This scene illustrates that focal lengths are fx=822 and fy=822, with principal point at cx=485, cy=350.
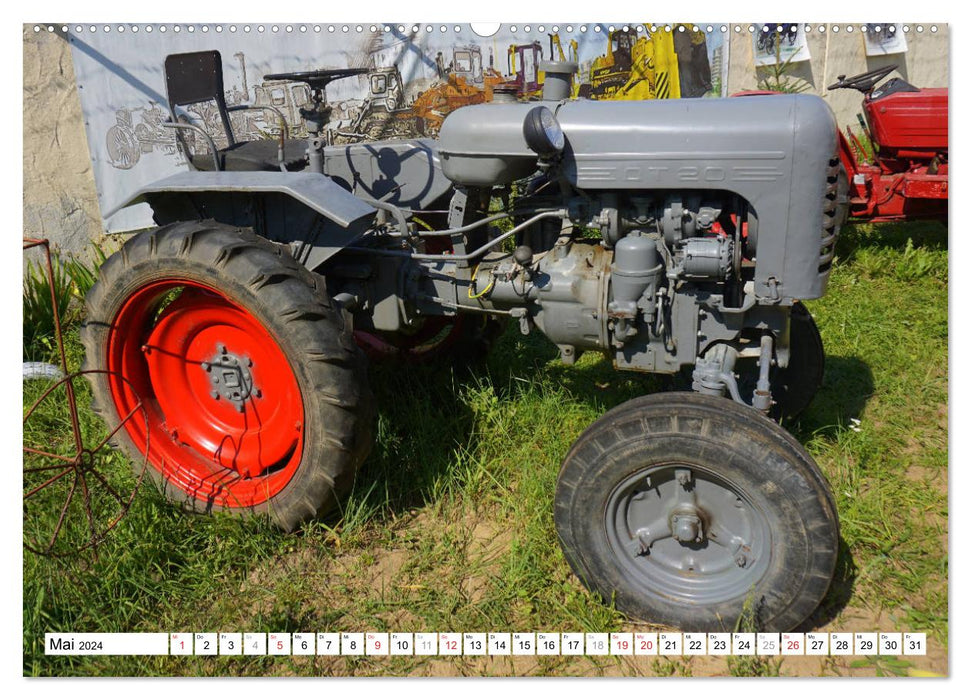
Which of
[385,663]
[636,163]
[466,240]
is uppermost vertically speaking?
[636,163]

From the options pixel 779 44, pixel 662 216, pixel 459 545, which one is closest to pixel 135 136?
pixel 459 545

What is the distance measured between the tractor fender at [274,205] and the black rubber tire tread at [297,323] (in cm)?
19

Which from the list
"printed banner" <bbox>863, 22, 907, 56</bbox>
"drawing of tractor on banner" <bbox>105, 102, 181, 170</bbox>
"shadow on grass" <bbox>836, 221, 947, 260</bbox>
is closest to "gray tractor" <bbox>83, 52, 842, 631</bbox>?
"drawing of tractor on banner" <bbox>105, 102, 181, 170</bbox>

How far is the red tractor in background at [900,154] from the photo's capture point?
566 cm

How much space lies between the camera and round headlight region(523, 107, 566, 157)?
262cm

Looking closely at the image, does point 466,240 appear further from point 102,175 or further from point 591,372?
point 102,175

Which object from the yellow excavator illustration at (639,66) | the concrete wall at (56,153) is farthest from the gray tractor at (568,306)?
the yellow excavator illustration at (639,66)

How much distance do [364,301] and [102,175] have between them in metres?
2.99

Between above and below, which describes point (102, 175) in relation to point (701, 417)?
above

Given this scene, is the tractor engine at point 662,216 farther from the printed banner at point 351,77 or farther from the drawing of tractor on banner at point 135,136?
the drawing of tractor on banner at point 135,136

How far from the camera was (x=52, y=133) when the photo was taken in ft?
16.6

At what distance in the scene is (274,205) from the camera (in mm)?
3152

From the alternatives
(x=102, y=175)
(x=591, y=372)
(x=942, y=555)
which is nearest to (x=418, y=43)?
(x=102, y=175)

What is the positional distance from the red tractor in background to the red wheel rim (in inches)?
170
